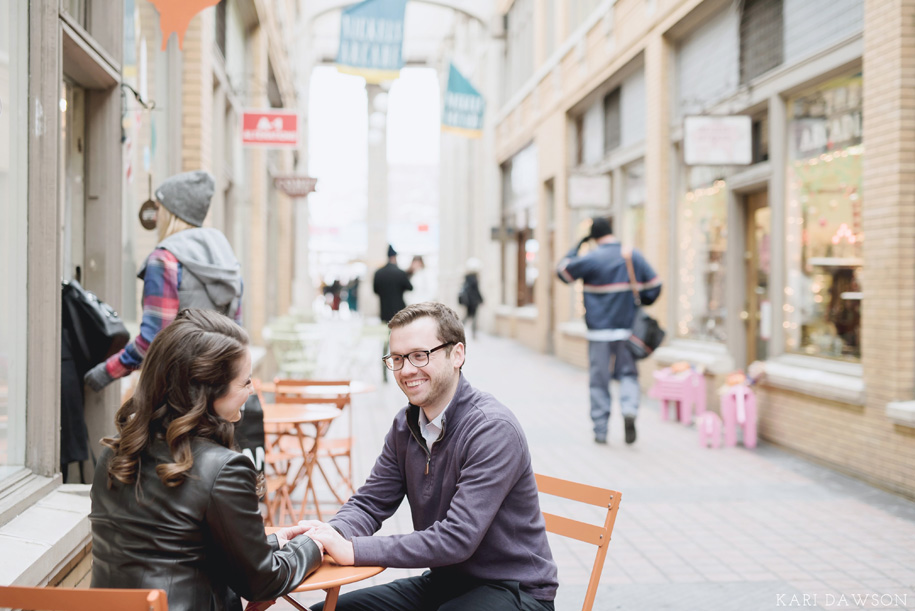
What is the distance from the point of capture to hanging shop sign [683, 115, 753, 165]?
330 inches

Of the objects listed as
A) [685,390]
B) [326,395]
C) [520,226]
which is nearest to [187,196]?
[326,395]

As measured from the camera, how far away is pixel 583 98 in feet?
48.8

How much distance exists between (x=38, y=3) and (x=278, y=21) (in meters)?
11.2

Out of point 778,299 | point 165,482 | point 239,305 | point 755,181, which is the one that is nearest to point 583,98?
point 755,181

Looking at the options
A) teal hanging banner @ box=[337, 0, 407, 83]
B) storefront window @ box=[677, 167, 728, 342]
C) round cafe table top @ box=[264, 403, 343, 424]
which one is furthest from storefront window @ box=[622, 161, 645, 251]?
round cafe table top @ box=[264, 403, 343, 424]

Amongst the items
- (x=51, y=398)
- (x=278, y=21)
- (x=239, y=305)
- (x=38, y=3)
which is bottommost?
(x=51, y=398)

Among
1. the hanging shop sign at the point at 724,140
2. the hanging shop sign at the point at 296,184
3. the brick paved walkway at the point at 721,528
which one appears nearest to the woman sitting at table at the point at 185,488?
the brick paved walkway at the point at 721,528

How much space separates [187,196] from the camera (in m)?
4.36

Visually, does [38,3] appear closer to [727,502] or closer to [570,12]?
[727,502]

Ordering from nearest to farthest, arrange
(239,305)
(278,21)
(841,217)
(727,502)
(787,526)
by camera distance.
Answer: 1. (239,305)
2. (787,526)
3. (727,502)
4. (841,217)
5. (278,21)

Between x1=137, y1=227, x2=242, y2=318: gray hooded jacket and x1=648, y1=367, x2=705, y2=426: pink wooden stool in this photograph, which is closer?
x1=137, y1=227, x2=242, y2=318: gray hooded jacket

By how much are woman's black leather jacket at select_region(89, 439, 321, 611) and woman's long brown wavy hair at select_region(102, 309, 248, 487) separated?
31mm

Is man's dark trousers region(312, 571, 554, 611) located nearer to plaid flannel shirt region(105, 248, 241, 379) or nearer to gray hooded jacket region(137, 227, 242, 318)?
plaid flannel shirt region(105, 248, 241, 379)

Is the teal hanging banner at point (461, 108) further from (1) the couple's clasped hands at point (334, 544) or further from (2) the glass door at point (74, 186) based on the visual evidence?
(1) the couple's clasped hands at point (334, 544)
